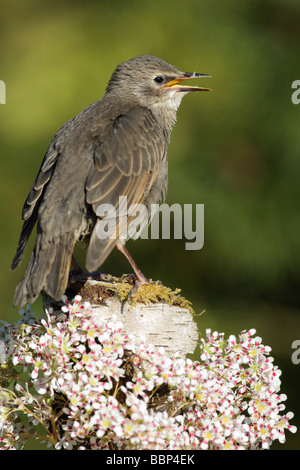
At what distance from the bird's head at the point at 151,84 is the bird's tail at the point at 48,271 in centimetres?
162

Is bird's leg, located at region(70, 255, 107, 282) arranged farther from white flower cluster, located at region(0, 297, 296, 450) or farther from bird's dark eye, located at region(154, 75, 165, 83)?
bird's dark eye, located at region(154, 75, 165, 83)

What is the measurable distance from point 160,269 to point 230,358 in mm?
3223

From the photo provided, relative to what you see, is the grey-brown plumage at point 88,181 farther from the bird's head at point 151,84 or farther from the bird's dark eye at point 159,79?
the bird's dark eye at point 159,79

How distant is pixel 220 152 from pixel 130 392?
3.83 m

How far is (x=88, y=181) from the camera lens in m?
4.27

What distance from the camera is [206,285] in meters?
6.82

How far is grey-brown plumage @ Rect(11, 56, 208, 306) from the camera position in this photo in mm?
3980

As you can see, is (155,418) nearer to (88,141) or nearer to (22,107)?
(88,141)

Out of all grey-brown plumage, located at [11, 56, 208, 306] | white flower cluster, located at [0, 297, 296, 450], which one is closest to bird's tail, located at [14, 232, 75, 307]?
grey-brown plumage, located at [11, 56, 208, 306]

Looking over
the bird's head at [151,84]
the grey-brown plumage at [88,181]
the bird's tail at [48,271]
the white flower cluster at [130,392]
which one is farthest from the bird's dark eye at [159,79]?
the white flower cluster at [130,392]

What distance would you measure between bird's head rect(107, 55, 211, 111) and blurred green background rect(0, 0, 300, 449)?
130 centimetres

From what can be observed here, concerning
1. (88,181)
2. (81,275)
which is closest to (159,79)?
(88,181)

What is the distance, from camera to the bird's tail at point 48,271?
383 centimetres
